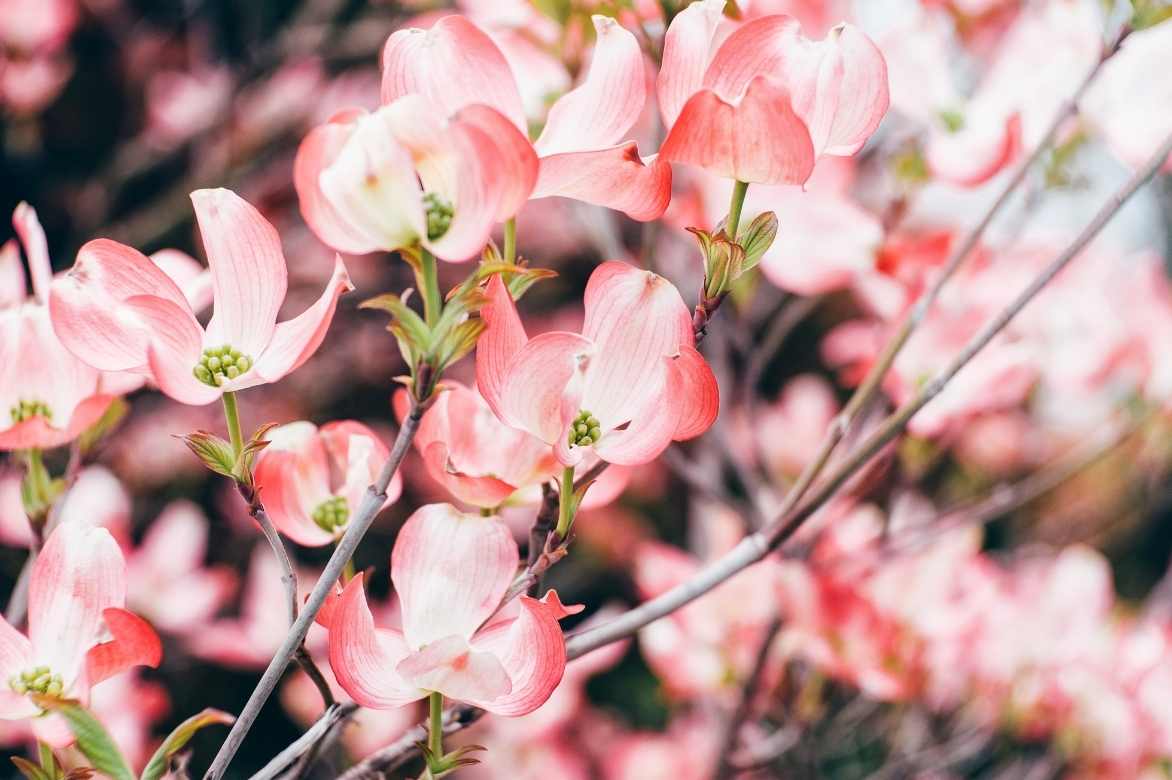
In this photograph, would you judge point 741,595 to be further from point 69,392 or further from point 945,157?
point 69,392

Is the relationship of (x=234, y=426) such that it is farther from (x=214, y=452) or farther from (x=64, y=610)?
(x=64, y=610)

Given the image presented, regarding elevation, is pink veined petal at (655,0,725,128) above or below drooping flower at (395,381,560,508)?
above

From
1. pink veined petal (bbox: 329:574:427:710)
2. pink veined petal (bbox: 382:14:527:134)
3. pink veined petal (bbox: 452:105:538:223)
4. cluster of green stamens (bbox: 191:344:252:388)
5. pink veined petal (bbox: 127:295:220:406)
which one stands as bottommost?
pink veined petal (bbox: 329:574:427:710)

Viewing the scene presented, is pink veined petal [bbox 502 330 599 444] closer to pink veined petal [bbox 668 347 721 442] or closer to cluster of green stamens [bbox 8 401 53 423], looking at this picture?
pink veined petal [bbox 668 347 721 442]

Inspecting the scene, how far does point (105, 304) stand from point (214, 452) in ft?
0.22

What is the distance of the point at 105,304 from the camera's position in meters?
0.35

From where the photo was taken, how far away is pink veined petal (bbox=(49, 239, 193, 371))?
0.35 meters

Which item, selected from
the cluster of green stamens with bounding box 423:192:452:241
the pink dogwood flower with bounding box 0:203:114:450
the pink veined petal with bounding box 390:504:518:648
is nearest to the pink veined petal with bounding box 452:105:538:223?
the cluster of green stamens with bounding box 423:192:452:241

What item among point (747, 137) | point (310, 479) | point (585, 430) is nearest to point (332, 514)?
point (310, 479)

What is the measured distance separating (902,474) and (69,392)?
0.67 m

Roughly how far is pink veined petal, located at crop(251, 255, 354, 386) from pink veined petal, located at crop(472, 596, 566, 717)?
0.11m

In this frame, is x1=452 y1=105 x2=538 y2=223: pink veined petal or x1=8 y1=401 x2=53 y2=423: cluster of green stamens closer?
x1=452 y1=105 x2=538 y2=223: pink veined petal

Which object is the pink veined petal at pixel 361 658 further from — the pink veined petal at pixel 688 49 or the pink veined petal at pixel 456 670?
the pink veined petal at pixel 688 49

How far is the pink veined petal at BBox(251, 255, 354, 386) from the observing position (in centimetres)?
33
